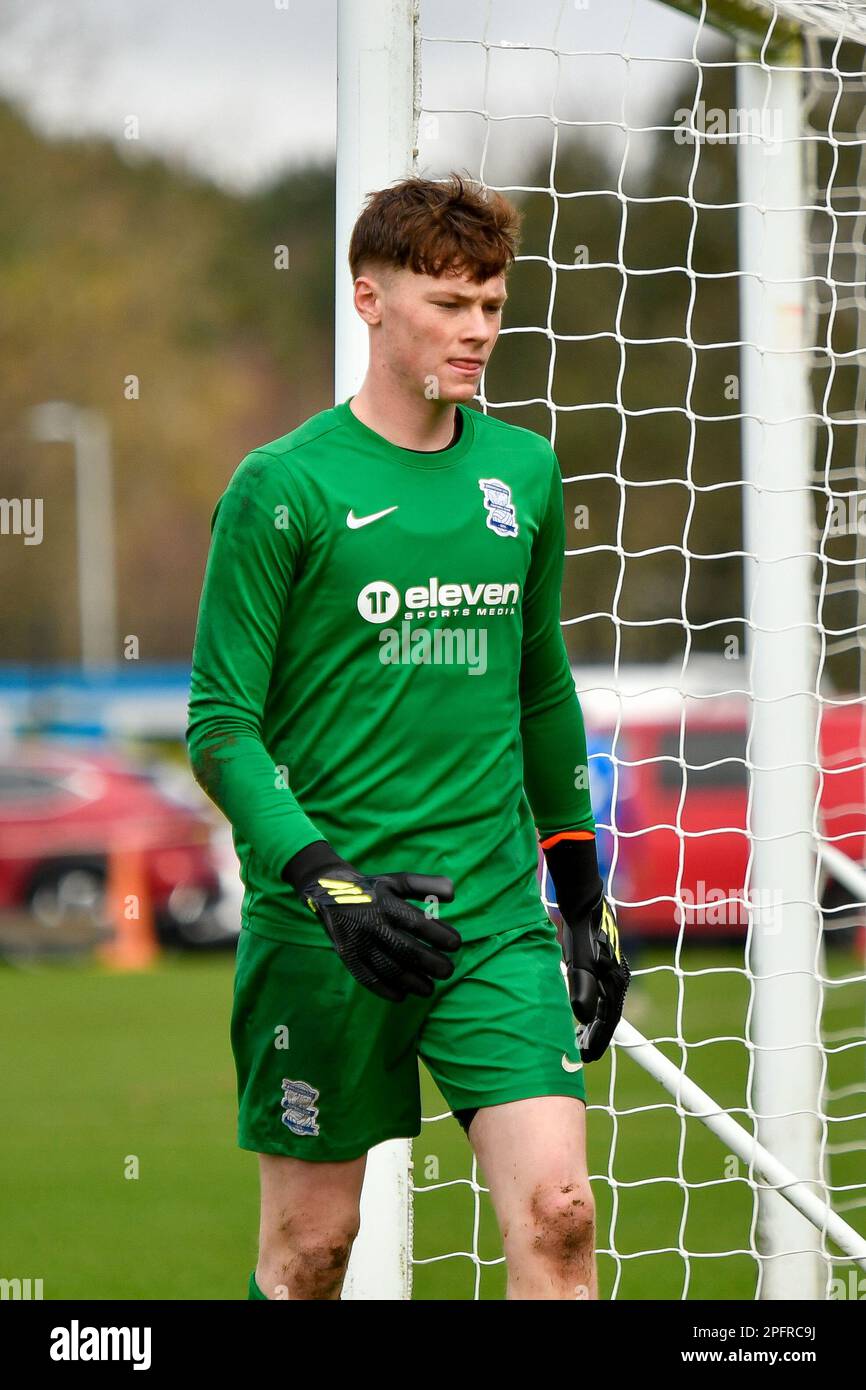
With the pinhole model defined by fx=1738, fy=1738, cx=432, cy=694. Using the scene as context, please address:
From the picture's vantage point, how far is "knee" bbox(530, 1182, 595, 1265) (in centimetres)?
272

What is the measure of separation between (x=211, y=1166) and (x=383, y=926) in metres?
4.73

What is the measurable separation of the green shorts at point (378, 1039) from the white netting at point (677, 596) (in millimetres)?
932

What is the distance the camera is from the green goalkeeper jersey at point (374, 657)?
2826mm

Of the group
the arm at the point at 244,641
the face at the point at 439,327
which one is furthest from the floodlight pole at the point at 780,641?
the arm at the point at 244,641

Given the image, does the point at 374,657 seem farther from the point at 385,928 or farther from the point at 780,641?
the point at 780,641

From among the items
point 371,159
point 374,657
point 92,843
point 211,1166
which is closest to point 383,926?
point 374,657

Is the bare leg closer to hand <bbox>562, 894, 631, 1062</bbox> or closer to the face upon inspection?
hand <bbox>562, 894, 631, 1062</bbox>

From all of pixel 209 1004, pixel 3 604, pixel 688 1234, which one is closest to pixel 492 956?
pixel 688 1234

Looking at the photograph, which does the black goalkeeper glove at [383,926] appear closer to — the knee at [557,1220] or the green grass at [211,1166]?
the knee at [557,1220]

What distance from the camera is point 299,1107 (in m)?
2.97

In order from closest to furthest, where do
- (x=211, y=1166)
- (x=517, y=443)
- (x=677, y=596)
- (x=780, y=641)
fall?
(x=517, y=443) < (x=780, y=641) < (x=211, y=1166) < (x=677, y=596)

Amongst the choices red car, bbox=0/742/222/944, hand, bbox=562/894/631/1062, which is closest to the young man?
hand, bbox=562/894/631/1062

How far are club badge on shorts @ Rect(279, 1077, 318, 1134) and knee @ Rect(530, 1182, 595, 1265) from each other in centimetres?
44
